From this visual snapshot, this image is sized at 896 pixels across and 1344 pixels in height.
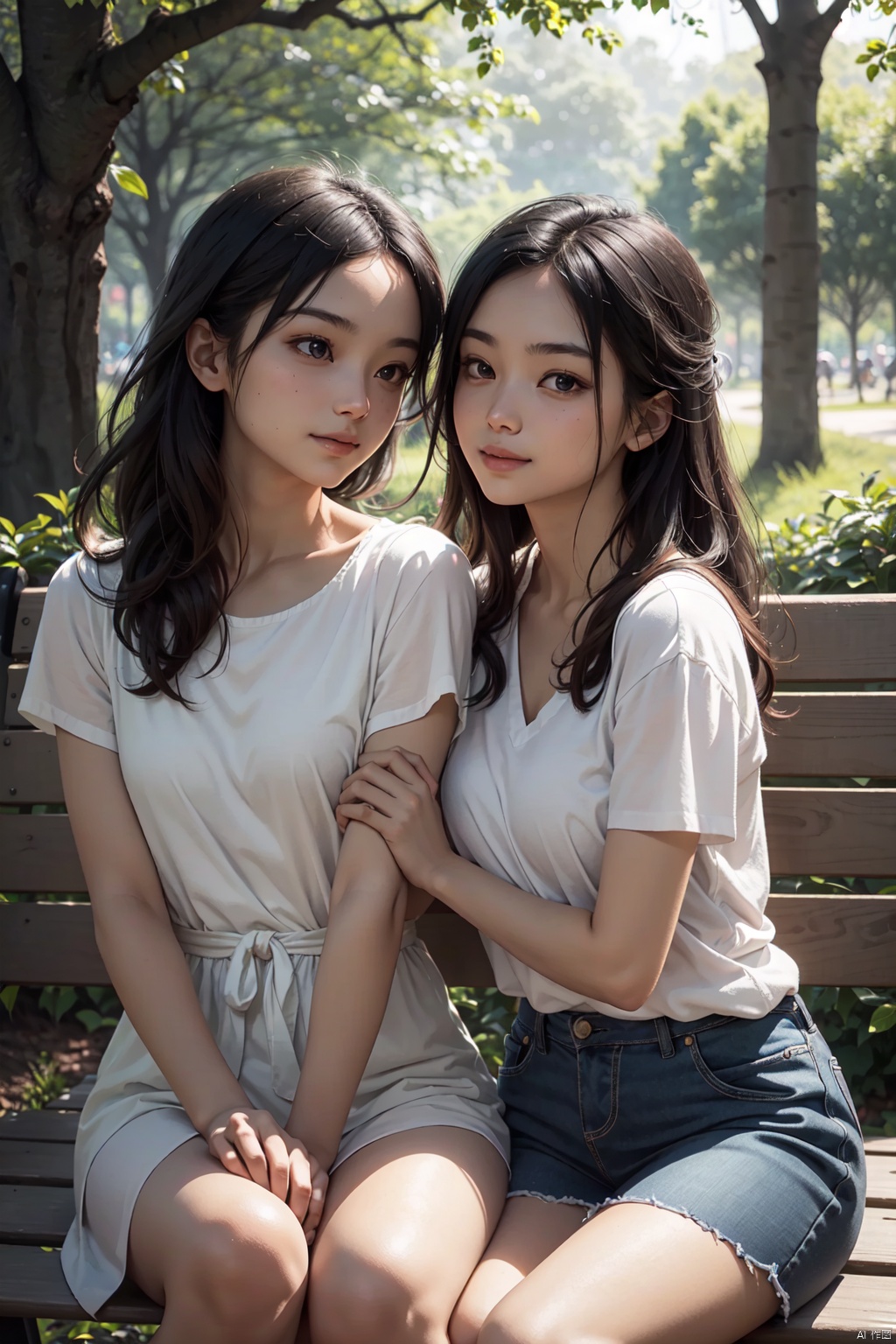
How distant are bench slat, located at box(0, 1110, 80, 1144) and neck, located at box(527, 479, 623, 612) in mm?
1430

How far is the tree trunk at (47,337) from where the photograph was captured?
427 cm

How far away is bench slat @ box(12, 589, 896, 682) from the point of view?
105 inches

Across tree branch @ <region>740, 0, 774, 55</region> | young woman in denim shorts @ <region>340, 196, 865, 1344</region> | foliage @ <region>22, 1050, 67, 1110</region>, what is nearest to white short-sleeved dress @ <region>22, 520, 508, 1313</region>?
young woman in denim shorts @ <region>340, 196, 865, 1344</region>

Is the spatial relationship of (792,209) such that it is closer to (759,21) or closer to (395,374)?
(759,21)

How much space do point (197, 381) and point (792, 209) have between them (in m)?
7.83

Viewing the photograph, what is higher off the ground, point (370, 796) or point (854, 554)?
point (854, 554)

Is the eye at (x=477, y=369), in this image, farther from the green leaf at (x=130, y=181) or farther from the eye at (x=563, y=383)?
the green leaf at (x=130, y=181)

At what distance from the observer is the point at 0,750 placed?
286 centimetres

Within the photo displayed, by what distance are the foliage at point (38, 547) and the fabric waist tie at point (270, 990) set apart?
153cm

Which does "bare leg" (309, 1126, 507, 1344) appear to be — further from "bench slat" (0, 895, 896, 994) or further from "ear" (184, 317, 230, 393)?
"ear" (184, 317, 230, 393)

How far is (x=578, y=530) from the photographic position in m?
2.35

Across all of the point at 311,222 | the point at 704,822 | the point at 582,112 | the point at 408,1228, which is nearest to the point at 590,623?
the point at 704,822

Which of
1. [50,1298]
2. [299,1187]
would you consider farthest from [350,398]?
[50,1298]

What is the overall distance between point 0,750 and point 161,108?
95.9ft
